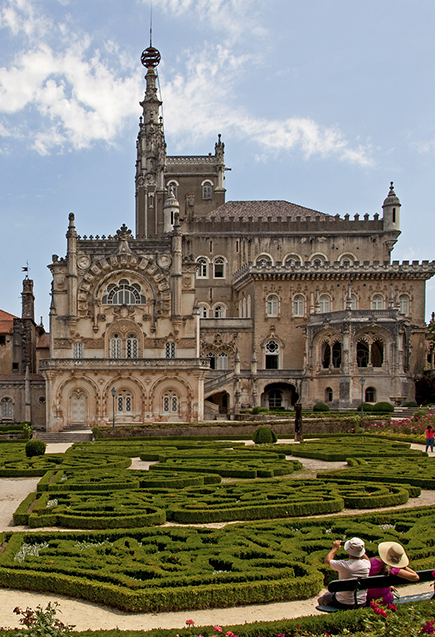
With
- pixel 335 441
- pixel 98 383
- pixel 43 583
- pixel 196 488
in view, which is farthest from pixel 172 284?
pixel 43 583

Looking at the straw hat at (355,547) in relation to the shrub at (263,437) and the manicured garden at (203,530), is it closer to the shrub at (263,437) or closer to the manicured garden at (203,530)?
the manicured garden at (203,530)

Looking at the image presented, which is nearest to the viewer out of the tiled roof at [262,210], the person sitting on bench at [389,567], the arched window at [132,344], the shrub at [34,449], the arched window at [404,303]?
the person sitting on bench at [389,567]

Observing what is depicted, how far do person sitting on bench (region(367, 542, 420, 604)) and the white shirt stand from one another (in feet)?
0.40

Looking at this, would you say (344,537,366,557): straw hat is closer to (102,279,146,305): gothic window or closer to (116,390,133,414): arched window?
(116,390,133,414): arched window

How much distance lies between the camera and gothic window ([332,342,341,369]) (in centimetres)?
5605

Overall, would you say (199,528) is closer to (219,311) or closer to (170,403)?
(170,403)

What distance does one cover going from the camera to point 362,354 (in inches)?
2267

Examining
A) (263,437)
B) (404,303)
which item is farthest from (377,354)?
(263,437)

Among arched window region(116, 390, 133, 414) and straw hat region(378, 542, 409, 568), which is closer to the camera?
straw hat region(378, 542, 409, 568)

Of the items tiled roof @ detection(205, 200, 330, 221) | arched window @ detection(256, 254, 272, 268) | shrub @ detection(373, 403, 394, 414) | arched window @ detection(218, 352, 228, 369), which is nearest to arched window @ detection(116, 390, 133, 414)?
arched window @ detection(218, 352, 228, 369)

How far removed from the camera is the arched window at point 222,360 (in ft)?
195

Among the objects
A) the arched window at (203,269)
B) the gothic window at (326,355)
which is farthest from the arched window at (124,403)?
the arched window at (203,269)

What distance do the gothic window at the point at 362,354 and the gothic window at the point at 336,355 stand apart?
1.68 m

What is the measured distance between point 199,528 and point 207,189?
6536 cm
